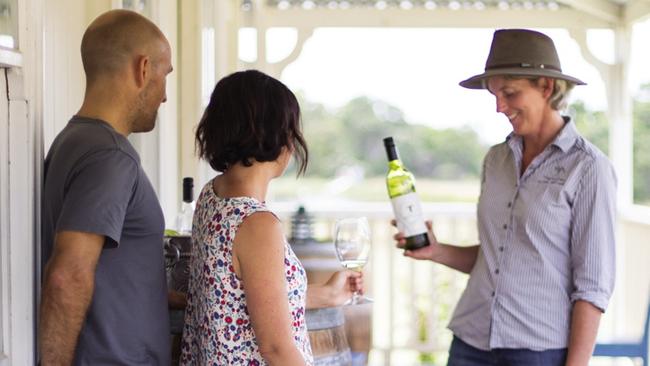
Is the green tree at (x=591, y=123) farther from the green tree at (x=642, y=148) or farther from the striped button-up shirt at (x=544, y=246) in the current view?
the striped button-up shirt at (x=544, y=246)

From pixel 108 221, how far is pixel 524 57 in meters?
1.23

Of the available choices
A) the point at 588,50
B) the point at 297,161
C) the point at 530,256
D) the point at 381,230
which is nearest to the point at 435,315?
the point at 381,230

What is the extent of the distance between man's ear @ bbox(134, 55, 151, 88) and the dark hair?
0.53ft

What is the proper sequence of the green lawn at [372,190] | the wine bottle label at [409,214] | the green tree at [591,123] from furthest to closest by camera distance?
the green lawn at [372,190] → the green tree at [591,123] → the wine bottle label at [409,214]

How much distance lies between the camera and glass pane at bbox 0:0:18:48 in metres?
1.58

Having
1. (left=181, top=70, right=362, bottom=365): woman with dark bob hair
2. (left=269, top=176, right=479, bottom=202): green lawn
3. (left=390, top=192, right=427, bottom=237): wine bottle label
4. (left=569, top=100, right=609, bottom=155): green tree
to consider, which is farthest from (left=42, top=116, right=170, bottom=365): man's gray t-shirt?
(left=269, top=176, right=479, bottom=202): green lawn

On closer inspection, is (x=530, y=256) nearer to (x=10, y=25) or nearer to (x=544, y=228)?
(x=544, y=228)

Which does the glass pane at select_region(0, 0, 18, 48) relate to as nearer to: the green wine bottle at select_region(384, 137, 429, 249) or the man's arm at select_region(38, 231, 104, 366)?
the man's arm at select_region(38, 231, 104, 366)

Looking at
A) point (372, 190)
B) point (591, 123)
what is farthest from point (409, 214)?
point (372, 190)

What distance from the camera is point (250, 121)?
6.00 ft

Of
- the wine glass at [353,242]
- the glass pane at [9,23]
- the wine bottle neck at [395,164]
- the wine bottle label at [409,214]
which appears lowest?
the wine glass at [353,242]

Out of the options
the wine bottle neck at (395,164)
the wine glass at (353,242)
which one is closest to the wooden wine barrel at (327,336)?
the wine glass at (353,242)

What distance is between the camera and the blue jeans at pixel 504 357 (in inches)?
91.1

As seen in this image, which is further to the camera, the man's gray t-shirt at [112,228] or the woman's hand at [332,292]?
the woman's hand at [332,292]
